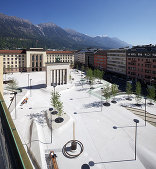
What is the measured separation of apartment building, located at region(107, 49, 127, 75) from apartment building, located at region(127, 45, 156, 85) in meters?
5.64

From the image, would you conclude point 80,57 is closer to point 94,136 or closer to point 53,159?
point 94,136

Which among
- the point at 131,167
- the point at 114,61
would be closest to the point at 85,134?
the point at 131,167

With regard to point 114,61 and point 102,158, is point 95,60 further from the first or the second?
point 102,158

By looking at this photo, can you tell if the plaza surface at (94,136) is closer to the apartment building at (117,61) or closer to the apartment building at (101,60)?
the apartment building at (117,61)

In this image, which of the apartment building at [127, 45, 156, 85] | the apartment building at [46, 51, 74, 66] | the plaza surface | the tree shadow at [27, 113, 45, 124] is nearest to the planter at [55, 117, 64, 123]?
the plaza surface

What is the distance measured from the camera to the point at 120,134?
2717 cm

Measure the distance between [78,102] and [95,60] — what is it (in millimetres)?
97739

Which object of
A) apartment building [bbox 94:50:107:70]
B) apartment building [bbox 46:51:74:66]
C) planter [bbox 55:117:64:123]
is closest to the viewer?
planter [bbox 55:117:64:123]

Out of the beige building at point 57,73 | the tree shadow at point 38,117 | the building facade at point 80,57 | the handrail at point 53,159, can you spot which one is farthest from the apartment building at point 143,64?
the building facade at point 80,57

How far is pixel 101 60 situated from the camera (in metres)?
128

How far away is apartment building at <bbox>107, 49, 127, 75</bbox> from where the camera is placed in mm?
98412

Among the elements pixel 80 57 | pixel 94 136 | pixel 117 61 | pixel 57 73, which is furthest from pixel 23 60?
pixel 94 136

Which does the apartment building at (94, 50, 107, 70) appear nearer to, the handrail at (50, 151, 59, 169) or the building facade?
the building facade

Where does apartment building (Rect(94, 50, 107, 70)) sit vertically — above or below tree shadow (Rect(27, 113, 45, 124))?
above
